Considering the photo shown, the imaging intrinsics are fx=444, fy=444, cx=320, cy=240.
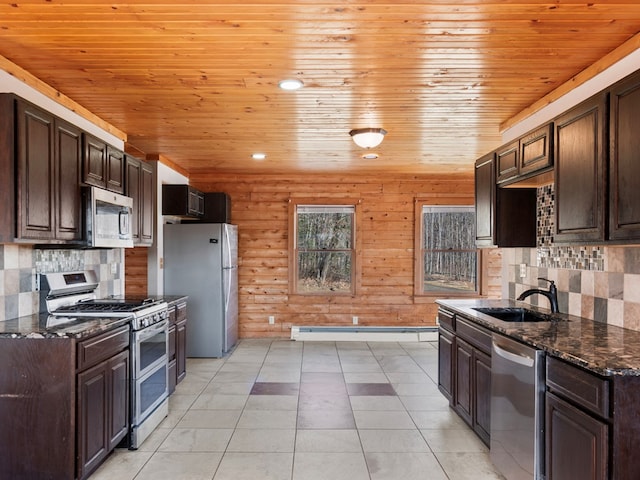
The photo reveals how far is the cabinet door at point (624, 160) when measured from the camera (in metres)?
2.04

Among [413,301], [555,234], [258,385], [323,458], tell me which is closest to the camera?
[555,234]

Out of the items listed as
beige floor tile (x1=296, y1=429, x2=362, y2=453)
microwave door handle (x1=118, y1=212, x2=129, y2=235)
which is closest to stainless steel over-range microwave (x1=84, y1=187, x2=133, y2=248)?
microwave door handle (x1=118, y1=212, x2=129, y2=235)

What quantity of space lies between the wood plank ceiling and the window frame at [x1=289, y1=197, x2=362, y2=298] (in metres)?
2.32

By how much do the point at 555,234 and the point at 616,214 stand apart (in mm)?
581

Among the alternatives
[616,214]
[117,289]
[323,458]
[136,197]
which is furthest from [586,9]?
[117,289]

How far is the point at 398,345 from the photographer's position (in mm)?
6258

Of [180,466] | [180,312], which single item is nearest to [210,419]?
[180,466]

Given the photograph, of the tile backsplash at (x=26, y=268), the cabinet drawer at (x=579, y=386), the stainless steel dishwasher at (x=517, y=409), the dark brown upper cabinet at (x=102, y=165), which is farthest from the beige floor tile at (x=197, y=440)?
the cabinet drawer at (x=579, y=386)

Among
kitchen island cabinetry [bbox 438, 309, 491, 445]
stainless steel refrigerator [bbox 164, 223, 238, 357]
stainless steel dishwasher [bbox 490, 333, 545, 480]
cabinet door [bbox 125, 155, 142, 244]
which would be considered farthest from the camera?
stainless steel refrigerator [bbox 164, 223, 238, 357]

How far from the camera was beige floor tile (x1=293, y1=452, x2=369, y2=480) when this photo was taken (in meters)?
2.70

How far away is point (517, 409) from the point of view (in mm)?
2367

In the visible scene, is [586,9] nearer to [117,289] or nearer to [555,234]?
[555,234]

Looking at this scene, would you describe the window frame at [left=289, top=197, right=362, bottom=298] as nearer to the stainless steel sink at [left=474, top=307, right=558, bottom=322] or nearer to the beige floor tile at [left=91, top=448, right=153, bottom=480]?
the stainless steel sink at [left=474, top=307, right=558, bottom=322]

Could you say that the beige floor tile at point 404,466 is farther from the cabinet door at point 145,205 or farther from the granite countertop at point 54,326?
the cabinet door at point 145,205
